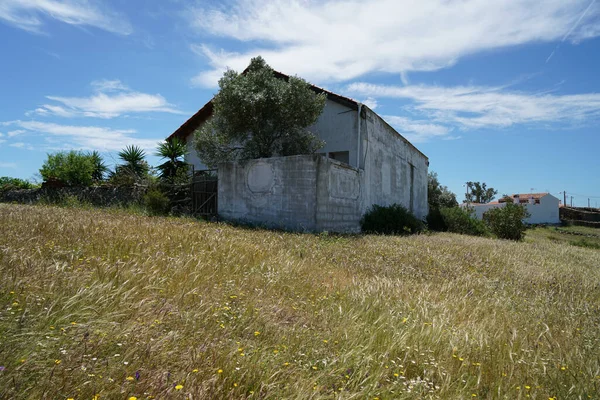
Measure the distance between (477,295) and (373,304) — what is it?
6.69 ft

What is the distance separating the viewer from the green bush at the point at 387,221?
14.6 metres

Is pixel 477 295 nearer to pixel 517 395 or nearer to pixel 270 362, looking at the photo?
pixel 517 395

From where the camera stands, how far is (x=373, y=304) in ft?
12.1

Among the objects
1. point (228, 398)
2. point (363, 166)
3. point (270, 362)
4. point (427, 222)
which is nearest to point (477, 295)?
point (270, 362)

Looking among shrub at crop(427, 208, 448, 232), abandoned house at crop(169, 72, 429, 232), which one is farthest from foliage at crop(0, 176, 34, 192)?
shrub at crop(427, 208, 448, 232)

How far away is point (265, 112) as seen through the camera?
13648 millimetres

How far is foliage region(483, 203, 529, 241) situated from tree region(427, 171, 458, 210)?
14271mm

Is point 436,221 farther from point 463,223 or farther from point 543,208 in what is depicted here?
point 543,208

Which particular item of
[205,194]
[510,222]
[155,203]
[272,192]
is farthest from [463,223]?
[155,203]

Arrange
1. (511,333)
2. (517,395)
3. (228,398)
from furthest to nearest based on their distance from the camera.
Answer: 1. (511,333)
2. (517,395)
3. (228,398)

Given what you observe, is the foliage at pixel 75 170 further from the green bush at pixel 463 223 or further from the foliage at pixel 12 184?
the green bush at pixel 463 223

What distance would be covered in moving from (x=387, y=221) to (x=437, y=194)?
71.9ft

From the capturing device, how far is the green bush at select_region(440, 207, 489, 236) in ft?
66.8

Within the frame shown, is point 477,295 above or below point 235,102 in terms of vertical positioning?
below
